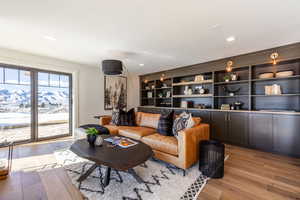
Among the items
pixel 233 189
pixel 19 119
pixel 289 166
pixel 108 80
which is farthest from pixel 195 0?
pixel 19 119

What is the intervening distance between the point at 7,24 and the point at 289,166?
5.34 metres

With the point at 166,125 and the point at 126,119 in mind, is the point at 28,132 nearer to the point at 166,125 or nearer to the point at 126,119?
the point at 126,119

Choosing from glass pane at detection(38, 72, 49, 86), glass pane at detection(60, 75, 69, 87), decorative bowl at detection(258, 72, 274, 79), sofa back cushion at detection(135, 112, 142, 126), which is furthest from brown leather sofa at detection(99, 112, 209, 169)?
glass pane at detection(38, 72, 49, 86)

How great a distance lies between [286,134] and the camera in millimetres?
2836

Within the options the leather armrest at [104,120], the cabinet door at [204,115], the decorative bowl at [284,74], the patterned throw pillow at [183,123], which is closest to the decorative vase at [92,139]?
the patterned throw pillow at [183,123]

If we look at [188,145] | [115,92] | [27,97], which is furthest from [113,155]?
[115,92]

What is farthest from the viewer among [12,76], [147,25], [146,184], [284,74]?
[12,76]

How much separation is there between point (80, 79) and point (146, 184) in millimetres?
3919

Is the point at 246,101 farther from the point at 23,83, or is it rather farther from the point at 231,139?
the point at 23,83

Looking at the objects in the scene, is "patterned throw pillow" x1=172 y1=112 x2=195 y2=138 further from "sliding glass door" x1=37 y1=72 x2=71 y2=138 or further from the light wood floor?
"sliding glass door" x1=37 y1=72 x2=71 y2=138

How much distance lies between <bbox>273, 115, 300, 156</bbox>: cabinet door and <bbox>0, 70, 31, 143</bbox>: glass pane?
6.07 metres

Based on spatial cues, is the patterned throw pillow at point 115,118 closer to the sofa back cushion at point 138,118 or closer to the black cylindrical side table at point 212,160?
the sofa back cushion at point 138,118

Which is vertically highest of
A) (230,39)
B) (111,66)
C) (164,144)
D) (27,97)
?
(230,39)

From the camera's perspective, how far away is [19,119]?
3541 mm
